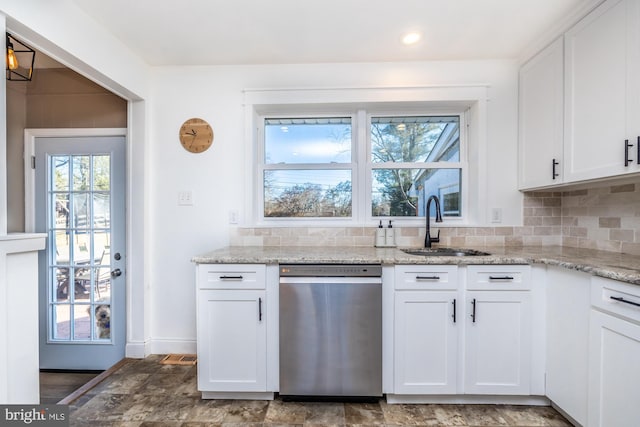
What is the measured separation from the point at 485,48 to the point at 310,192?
1.78m

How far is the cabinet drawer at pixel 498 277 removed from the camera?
5.50ft

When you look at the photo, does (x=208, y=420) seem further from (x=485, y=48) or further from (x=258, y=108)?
(x=485, y=48)

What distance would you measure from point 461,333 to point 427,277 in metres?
0.40

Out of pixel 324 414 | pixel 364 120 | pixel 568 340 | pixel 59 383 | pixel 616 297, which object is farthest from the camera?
pixel 364 120

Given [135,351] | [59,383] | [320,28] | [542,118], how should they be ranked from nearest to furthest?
[320,28] < [542,118] < [59,383] < [135,351]

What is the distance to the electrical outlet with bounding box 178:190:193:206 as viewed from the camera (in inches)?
92.0

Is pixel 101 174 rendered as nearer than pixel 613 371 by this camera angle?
No

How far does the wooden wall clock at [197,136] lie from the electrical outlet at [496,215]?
96.9 inches

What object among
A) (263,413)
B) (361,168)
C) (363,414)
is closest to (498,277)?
(363,414)

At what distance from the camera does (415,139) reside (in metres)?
2.44

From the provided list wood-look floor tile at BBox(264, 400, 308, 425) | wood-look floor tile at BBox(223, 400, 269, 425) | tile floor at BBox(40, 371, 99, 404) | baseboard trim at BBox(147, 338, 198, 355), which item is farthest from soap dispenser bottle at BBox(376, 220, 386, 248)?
tile floor at BBox(40, 371, 99, 404)

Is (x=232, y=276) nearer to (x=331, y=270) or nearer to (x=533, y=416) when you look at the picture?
(x=331, y=270)

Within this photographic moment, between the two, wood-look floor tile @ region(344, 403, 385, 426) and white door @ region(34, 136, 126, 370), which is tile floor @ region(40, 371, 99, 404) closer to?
white door @ region(34, 136, 126, 370)

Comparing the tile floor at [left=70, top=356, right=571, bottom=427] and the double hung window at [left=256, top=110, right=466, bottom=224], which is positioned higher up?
the double hung window at [left=256, top=110, right=466, bottom=224]
